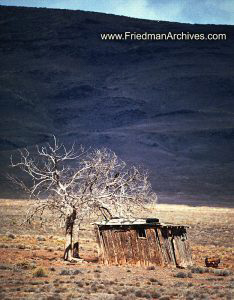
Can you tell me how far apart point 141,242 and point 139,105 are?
131 m

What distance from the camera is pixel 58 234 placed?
139 ft

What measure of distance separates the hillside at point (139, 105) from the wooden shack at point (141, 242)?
62.2m

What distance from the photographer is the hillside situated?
106m

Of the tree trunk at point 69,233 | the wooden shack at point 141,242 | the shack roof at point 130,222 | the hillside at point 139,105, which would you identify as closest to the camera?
the shack roof at point 130,222

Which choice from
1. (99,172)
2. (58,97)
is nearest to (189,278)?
(99,172)

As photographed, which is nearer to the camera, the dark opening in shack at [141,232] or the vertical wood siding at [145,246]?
the vertical wood siding at [145,246]

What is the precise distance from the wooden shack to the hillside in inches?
2449

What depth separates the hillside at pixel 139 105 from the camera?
349 feet

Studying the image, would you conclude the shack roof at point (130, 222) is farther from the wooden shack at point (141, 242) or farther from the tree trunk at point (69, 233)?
the tree trunk at point (69, 233)

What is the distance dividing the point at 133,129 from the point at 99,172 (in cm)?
10671

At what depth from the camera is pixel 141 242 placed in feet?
78.2

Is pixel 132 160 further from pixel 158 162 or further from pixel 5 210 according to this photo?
pixel 5 210

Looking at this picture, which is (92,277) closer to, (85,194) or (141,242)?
(141,242)

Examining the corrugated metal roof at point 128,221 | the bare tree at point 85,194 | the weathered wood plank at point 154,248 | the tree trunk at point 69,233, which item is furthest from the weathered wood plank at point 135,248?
the tree trunk at point 69,233
